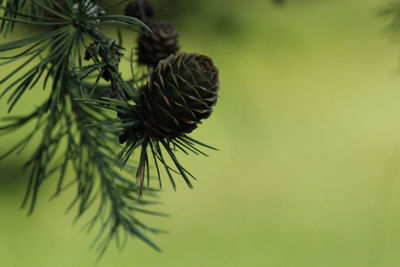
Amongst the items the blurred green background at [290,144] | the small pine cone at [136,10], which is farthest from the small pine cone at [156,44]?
the blurred green background at [290,144]

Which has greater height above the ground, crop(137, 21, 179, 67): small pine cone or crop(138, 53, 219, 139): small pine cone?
crop(137, 21, 179, 67): small pine cone

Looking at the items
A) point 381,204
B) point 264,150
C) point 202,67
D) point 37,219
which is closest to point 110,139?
point 202,67

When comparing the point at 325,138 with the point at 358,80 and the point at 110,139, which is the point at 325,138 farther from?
the point at 110,139

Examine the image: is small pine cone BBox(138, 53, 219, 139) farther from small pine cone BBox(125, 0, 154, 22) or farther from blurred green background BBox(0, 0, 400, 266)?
blurred green background BBox(0, 0, 400, 266)

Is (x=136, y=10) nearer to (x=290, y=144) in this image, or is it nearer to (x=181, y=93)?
(x=181, y=93)

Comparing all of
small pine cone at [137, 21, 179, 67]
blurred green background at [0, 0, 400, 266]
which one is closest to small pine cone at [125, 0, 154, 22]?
small pine cone at [137, 21, 179, 67]
